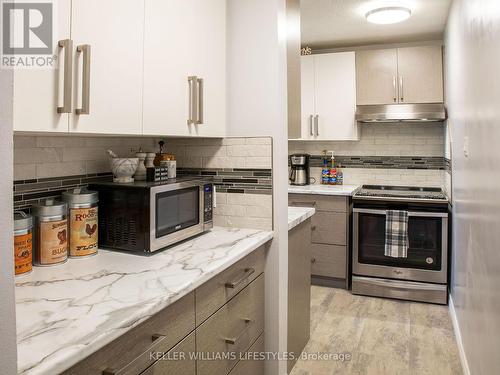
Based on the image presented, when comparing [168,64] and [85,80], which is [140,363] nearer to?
[85,80]

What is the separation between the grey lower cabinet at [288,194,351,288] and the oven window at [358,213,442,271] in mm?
150

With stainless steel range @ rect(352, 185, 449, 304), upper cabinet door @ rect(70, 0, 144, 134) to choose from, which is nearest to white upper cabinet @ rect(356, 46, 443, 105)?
stainless steel range @ rect(352, 185, 449, 304)

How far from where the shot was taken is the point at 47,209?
1396mm

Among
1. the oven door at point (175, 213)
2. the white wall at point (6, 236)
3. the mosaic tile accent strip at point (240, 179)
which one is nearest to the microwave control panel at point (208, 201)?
the oven door at point (175, 213)

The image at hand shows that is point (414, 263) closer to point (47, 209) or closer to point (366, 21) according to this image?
point (366, 21)

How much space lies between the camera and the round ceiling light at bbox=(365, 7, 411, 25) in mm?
3049

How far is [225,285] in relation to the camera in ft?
4.97

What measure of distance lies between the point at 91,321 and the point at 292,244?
1.42 meters

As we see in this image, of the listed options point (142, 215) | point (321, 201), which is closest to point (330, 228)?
point (321, 201)

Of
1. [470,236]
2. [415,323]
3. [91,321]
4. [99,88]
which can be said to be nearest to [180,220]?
[99,88]

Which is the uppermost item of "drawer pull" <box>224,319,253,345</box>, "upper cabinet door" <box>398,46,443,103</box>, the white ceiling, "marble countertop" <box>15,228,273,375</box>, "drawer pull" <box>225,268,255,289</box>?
the white ceiling

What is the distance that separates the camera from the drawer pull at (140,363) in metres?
0.96

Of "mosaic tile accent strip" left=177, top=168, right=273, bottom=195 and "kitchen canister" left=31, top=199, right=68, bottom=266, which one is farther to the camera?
"mosaic tile accent strip" left=177, top=168, right=273, bottom=195

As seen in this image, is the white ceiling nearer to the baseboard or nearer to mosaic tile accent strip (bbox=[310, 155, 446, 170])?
mosaic tile accent strip (bbox=[310, 155, 446, 170])
